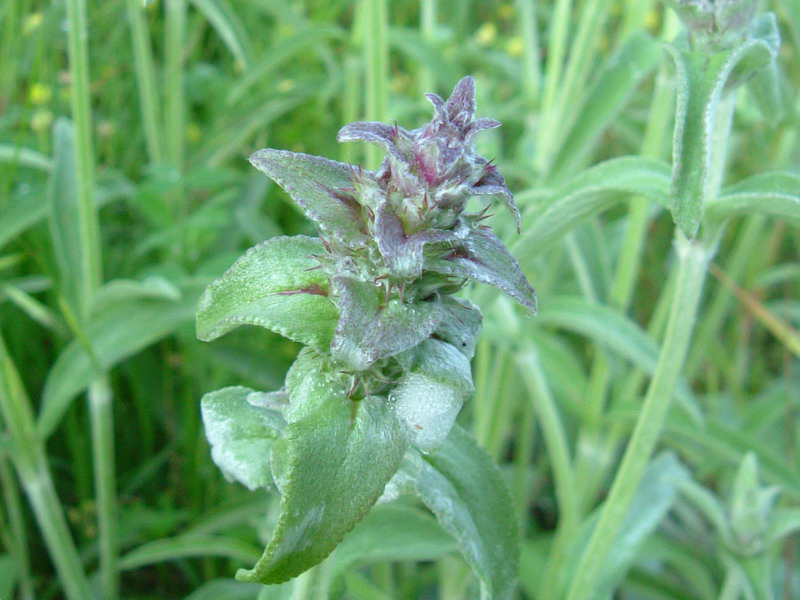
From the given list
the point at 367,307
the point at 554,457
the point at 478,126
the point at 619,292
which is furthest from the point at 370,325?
the point at 619,292

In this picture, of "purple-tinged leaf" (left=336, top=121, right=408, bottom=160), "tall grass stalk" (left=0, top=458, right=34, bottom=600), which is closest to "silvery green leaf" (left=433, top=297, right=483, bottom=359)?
"purple-tinged leaf" (left=336, top=121, right=408, bottom=160)

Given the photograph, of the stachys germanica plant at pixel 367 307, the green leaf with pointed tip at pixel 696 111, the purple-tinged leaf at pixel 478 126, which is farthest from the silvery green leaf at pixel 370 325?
the green leaf with pointed tip at pixel 696 111

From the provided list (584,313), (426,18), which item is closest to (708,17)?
(584,313)

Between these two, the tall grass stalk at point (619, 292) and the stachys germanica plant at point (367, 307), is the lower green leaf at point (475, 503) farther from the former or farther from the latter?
the tall grass stalk at point (619, 292)

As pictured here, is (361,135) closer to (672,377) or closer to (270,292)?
(270,292)

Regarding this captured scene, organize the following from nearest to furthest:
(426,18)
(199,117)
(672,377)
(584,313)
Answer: (672,377), (584,313), (426,18), (199,117)

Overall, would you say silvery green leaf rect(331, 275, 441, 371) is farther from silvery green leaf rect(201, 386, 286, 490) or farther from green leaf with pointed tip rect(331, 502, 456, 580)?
green leaf with pointed tip rect(331, 502, 456, 580)

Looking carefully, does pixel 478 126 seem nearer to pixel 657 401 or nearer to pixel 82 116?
pixel 657 401

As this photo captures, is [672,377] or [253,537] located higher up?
[672,377]
